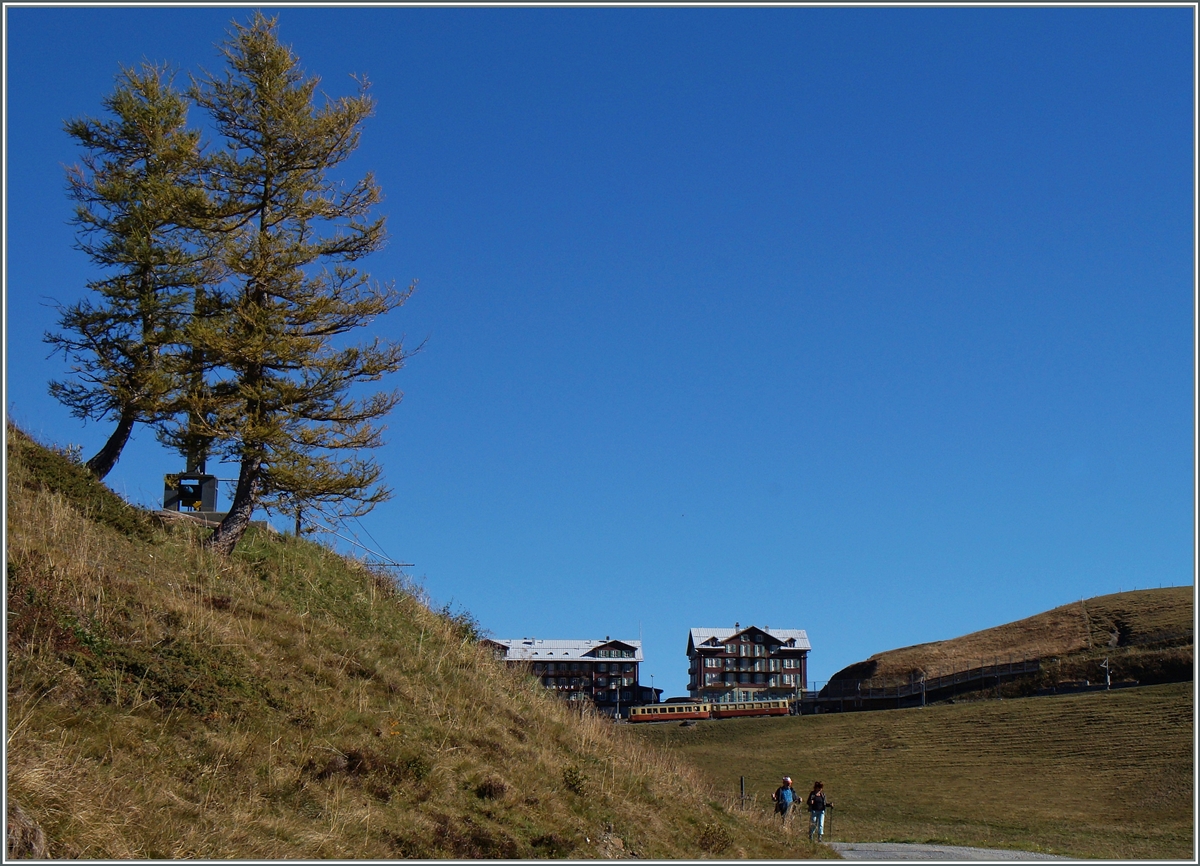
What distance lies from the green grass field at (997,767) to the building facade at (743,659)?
46.0 metres

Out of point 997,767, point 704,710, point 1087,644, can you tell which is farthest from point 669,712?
point 997,767

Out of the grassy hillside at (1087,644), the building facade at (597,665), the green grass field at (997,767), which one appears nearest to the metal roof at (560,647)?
the building facade at (597,665)

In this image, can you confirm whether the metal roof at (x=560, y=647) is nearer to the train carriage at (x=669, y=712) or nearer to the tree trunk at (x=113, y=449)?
the train carriage at (x=669, y=712)

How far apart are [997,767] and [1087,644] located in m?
41.5

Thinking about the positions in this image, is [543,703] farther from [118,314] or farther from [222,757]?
[118,314]

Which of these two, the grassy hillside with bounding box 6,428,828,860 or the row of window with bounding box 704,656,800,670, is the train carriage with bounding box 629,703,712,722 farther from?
the grassy hillside with bounding box 6,428,828,860

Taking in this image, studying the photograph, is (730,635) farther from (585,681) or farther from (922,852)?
(922,852)

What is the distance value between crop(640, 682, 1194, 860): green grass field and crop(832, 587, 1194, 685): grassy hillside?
1192cm

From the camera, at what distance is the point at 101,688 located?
457 inches

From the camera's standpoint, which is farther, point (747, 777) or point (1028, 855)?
point (747, 777)

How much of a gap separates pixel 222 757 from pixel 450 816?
9.24ft

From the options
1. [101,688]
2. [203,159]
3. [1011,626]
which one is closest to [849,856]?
[101,688]

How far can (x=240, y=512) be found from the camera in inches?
814

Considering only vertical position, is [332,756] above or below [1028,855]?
above
